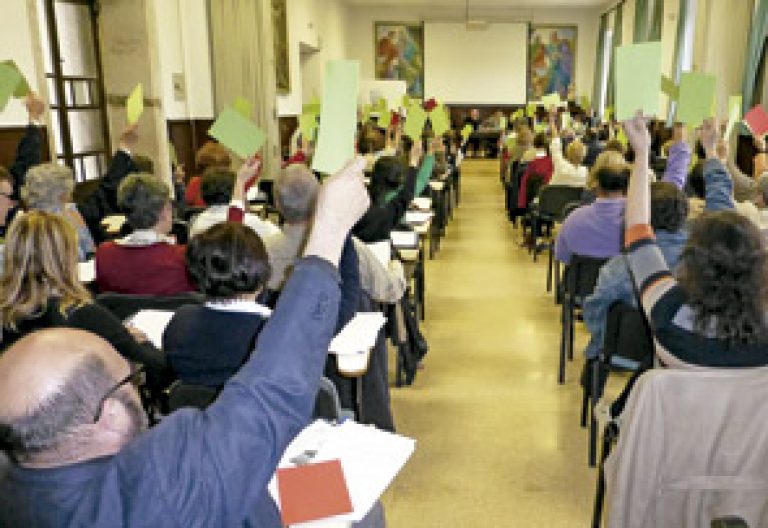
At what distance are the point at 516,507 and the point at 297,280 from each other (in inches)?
85.9

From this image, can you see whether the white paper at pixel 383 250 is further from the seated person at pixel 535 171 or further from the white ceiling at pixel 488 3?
the white ceiling at pixel 488 3

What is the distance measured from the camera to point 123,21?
6.57 metres

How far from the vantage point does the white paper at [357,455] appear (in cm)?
137

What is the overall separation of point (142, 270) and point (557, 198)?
424cm

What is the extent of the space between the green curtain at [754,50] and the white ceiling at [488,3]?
34.1ft

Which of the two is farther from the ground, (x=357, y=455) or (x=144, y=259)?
(x=144, y=259)

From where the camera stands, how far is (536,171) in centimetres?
698

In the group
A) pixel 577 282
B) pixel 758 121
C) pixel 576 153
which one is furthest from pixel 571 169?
pixel 577 282

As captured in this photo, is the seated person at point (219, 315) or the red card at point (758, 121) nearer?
the seated person at point (219, 315)

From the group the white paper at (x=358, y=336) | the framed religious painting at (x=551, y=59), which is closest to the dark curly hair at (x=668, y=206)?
the white paper at (x=358, y=336)

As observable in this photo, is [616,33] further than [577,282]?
Yes

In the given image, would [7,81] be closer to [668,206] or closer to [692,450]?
[668,206]

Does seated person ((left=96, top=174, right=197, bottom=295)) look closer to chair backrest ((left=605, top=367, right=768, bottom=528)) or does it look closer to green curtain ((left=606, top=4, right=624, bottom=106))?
chair backrest ((left=605, top=367, right=768, bottom=528))

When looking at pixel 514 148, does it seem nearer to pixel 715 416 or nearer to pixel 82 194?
pixel 82 194
